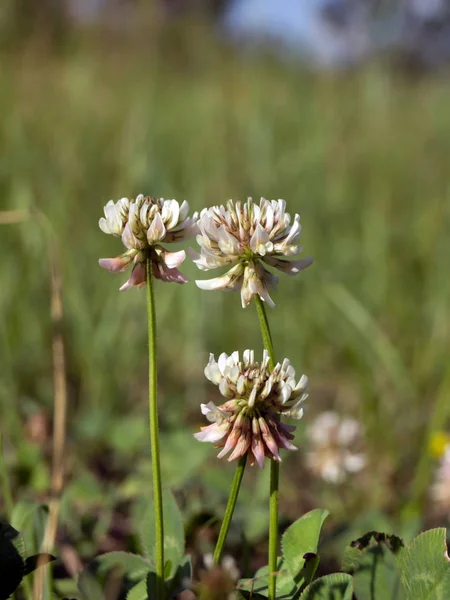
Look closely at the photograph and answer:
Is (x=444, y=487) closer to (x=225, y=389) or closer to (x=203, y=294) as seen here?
(x=225, y=389)

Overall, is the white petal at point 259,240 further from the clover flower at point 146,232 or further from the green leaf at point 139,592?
the green leaf at point 139,592

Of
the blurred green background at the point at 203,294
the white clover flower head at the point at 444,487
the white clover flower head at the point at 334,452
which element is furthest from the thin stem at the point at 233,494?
the white clover flower head at the point at 334,452

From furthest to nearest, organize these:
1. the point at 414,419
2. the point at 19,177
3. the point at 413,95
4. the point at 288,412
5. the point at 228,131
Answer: the point at 413,95 < the point at 228,131 < the point at 19,177 < the point at 414,419 < the point at 288,412

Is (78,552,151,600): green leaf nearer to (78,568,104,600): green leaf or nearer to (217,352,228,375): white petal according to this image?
(78,568,104,600): green leaf

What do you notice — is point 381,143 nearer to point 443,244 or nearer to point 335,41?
point 335,41

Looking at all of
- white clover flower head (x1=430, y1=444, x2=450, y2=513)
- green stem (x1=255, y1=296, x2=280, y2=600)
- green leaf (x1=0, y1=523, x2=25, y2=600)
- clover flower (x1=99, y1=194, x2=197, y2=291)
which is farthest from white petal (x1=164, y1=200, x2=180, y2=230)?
white clover flower head (x1=430, y1=444, x2=450, y2=513)

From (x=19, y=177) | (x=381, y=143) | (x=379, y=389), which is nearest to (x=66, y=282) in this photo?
(x=19, y=177)
